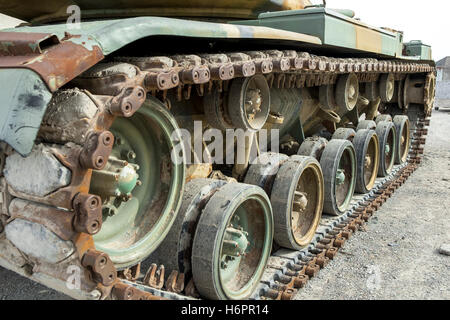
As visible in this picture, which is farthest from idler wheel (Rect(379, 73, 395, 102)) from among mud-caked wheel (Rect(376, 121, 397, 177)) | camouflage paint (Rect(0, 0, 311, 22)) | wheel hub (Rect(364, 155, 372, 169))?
camouflage paint (Rect(0, 0, 311, 22))

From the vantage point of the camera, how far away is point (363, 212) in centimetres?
495

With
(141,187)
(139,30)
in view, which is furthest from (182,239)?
(139,30)

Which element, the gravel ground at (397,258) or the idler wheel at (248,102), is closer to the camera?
the idler wheel at (248,102)

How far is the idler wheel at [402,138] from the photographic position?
7191mm

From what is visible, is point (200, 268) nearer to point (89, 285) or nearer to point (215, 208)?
point (215, 208)

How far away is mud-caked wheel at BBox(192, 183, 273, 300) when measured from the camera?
262 cm

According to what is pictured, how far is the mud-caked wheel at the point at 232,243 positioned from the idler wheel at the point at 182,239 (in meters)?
0.11

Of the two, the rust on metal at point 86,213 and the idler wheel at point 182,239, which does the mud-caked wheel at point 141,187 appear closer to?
the idler wheel at point 182,239

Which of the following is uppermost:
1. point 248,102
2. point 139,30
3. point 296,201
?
point 139,30

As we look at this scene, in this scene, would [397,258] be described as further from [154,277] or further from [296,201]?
[154,277]

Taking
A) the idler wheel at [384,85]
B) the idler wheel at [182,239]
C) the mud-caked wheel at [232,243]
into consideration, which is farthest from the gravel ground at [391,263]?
the idler wheel at [384,85]

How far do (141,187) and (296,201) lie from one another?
158 cm

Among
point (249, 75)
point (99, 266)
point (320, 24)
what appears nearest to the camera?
point (99, 266)

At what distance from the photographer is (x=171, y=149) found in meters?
2.53
